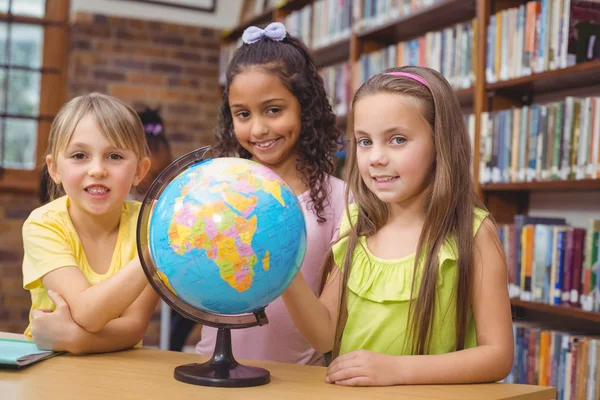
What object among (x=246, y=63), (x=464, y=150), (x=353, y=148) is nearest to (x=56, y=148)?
Answer: (x=246, y=63)

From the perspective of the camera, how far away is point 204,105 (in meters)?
6.47

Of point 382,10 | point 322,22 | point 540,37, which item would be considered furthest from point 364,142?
point 322,22

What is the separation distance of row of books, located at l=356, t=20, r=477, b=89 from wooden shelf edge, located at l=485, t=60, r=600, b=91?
0.65ft

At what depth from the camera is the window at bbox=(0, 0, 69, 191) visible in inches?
→ 233

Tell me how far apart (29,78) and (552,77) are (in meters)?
4.32

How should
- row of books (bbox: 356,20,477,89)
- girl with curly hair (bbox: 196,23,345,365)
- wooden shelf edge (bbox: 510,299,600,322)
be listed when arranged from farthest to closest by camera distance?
row of books (bbox: 356,20,477,89), wooden shelf edge (bbox: 510,299,600,322), girl with curly hair (bbox: 196,23,345,365)

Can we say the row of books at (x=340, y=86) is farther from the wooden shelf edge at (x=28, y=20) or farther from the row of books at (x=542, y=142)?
the wooden shelf edge at (x=28, y=20)

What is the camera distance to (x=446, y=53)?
3.91m

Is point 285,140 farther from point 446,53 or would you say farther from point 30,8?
point 30,8

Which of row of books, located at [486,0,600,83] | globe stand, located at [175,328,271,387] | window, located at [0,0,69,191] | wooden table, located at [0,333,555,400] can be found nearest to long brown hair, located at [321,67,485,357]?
wooden table, located at [0,333,555,400]

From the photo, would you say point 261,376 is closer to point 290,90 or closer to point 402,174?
point 402,174

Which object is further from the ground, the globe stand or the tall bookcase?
the tall bookcase

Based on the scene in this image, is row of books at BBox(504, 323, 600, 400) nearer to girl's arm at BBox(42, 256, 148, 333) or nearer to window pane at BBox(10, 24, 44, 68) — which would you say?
girl's arm at BBox(42, 256, 148, 333)

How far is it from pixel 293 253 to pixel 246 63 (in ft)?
2.98
